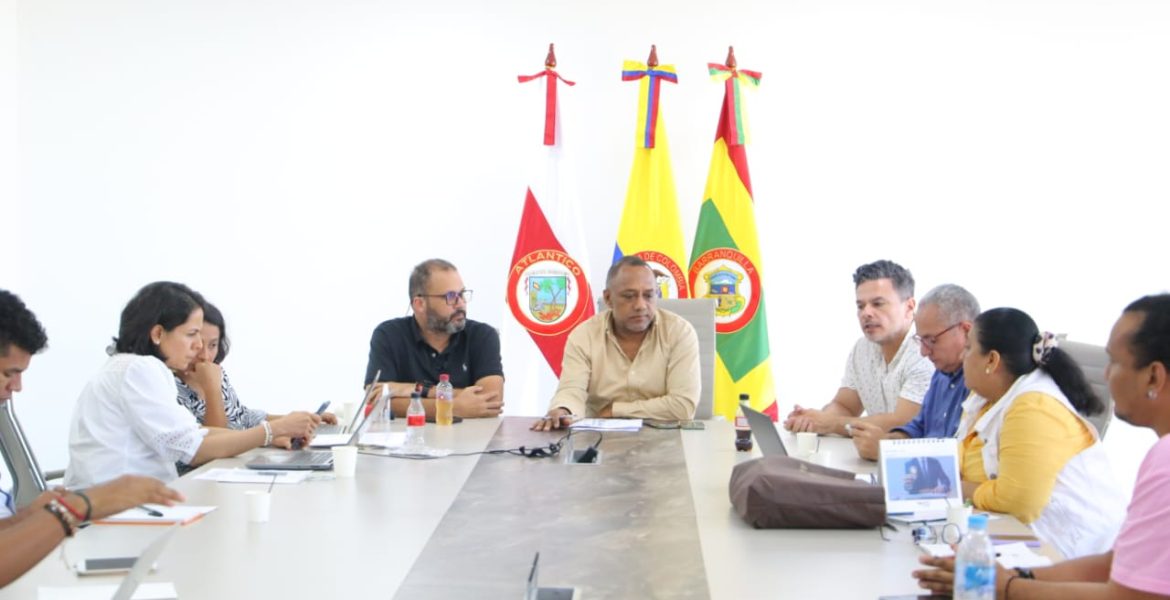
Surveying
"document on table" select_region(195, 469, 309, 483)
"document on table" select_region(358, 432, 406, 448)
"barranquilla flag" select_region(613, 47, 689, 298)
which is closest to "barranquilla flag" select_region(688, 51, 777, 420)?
"barranquilla flag" select_region(613, 47, 689, 298)

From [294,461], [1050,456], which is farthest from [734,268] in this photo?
[1050,456]

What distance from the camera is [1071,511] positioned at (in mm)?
2520

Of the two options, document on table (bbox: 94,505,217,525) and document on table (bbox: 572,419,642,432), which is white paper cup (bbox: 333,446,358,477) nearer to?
document on table (bbox: 94,505,217,525)

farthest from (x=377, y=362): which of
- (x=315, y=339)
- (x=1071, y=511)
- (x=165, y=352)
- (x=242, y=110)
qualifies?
(x=1071, y=511)

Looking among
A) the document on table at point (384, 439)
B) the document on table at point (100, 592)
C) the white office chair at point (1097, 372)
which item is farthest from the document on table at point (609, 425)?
the document on table at point (100, 592)

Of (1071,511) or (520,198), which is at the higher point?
(520,198)

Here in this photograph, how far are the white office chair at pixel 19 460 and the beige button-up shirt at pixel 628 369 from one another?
6.03 ft

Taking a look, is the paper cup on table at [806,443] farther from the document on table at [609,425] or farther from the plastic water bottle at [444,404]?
the plastic water bottle at [444,404]

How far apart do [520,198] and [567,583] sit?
3.83 m

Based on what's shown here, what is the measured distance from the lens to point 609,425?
12.9ft

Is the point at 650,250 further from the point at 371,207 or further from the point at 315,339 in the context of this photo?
the point at 315,339

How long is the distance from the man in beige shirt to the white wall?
1.16m

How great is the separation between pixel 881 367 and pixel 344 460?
2177mm

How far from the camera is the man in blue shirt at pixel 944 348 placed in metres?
3.30
